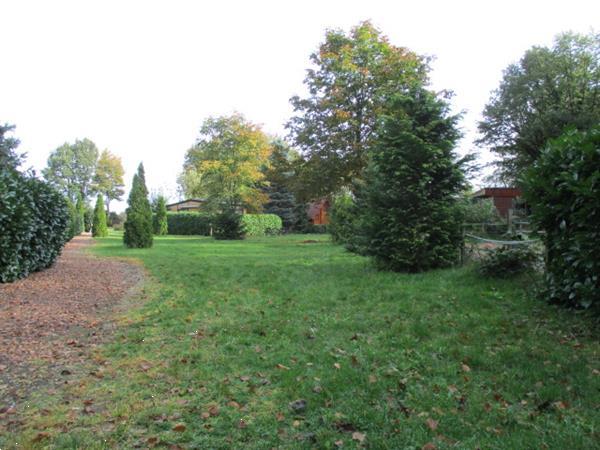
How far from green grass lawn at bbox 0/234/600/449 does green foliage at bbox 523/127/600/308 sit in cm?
38

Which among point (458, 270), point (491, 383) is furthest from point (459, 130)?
point (491, 383)

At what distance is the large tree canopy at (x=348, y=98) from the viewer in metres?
19.5

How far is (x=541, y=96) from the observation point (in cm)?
3284

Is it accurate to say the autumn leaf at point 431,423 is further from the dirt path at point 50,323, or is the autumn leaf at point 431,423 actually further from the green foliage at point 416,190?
the green foliage at point 416,190

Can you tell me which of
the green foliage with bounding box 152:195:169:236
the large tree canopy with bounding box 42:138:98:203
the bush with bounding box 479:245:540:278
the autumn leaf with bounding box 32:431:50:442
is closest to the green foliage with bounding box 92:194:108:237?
the green foliage with bounding box 152:195:169:236

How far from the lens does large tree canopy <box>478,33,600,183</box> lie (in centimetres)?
3050

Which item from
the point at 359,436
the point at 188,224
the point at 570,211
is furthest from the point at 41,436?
the point at 188,224

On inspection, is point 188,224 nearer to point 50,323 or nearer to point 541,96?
point 541,96

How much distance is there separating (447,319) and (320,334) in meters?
1.48

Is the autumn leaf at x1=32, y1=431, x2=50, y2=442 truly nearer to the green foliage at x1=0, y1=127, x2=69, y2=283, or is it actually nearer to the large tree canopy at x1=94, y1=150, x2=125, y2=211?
the green foliage at x1=0, y1=127, x2=69, y2=283

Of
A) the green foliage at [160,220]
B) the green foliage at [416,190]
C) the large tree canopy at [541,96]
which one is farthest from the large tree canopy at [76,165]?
the green foliage at [416,190]

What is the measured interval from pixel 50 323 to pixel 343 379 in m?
3.90

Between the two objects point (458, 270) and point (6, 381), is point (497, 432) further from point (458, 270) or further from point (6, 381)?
point (458, 270)

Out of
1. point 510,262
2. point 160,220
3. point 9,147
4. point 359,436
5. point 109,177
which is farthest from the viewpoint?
point 109,177
